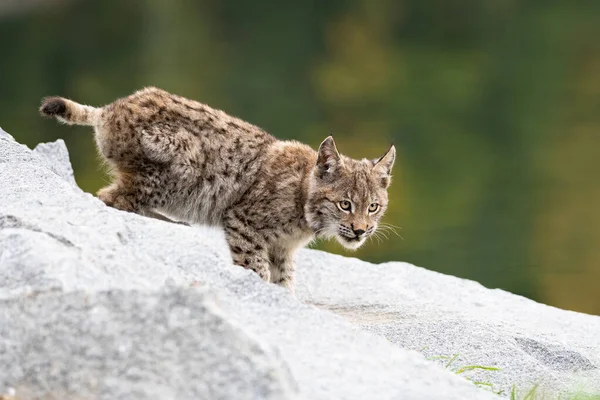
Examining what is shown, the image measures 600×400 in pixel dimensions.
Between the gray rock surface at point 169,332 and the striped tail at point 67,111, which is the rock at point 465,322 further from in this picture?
the striped tail at point 67,111

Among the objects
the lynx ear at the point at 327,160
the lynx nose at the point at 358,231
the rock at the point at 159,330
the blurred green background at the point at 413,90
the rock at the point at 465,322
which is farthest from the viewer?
the blurred green background at the point at 413,90

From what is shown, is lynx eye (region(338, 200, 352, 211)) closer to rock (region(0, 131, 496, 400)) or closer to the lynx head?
the lynx head

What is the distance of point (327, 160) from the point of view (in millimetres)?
7293

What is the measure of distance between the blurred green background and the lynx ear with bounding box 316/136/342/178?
291 inches

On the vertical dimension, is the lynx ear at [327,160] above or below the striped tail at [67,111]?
above

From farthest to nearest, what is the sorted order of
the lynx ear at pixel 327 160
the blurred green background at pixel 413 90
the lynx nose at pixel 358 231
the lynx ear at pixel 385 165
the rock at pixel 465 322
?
the blurred green background at pixel 413 90 < the lynx ear at pixel 385 165 < the lynx ear at pixel 327 160 < the lynx nose at pixel 358 231 < the rock at pixel 465 322

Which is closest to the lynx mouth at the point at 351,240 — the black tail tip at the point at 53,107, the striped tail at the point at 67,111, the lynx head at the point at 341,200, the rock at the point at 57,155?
the lynx head at the point at 341,200

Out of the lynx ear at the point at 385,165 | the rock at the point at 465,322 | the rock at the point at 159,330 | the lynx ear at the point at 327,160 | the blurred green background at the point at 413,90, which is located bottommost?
the rock at the point at 159,330

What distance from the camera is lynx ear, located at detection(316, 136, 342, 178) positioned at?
7266 mm

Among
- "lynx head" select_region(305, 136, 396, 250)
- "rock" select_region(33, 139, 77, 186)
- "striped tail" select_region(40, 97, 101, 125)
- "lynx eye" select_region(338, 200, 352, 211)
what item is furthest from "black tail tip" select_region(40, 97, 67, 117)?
"lynx eye" select_region(338, 200, 352, 211)

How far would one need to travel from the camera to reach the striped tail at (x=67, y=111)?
23.6 ft

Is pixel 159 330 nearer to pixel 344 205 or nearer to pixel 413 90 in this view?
pixel 344 205

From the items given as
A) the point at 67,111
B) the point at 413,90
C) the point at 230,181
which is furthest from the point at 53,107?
the point at 413,90

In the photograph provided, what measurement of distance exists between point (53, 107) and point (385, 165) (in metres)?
2.27
